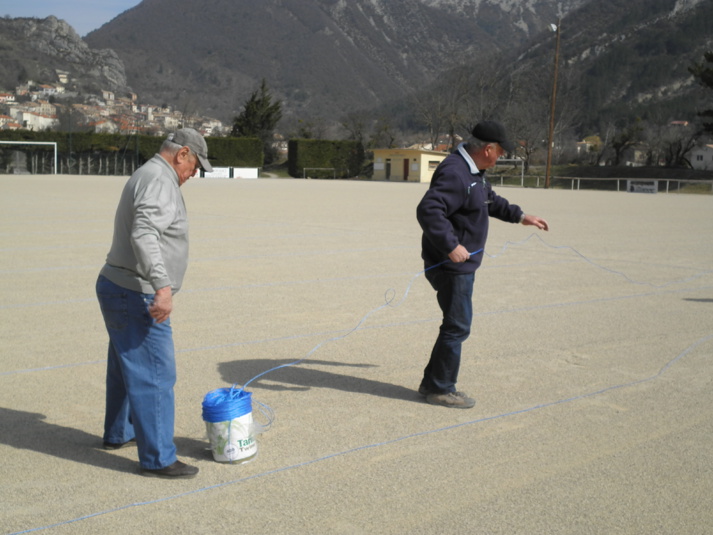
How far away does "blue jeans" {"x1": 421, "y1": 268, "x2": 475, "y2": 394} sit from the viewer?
217 inches

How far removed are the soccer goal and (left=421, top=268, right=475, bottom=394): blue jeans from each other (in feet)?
220

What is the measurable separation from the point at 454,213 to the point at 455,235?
16cm

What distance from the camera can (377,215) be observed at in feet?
74.4

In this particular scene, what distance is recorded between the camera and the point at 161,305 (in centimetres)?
401

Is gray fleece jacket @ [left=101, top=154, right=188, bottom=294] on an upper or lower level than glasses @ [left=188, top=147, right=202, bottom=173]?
lower

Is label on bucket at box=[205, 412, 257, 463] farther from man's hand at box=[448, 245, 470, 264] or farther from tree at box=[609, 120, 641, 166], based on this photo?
tree at box=[609, 120, 641, 166]

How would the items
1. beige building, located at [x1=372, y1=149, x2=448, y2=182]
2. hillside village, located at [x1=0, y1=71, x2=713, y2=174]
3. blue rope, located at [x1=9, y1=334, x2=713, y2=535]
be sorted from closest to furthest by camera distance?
blue rope, located at [x1=9, y1=334, x2=713, y2=535]
beige building, located at [x1=372, y1=149, x2=448, y2=182]
hillside village, located at [x1=0, y1=71, x2=713, y2=174]

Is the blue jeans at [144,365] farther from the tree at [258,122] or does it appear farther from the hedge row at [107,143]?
the tree at [258,122]

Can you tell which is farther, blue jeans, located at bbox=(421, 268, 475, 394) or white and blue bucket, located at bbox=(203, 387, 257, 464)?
blue jeans, located at bbox=(421, 268, 475, 394)

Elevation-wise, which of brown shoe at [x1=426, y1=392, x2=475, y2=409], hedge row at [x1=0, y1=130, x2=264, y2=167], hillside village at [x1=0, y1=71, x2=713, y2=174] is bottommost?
brown shoe at [x1=426, y1=392, x2=475, y2=409]

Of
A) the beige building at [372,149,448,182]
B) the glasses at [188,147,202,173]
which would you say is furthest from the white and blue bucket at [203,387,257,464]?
the beige building at [372,149,448,182]

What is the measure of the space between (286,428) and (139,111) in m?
188

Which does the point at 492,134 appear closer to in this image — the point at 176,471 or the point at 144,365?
the point at 144,365

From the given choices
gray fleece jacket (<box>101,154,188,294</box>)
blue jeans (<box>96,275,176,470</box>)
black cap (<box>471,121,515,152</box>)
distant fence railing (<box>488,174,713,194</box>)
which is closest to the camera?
gray fleece jacket (<box>101,154,188,294</box>)
